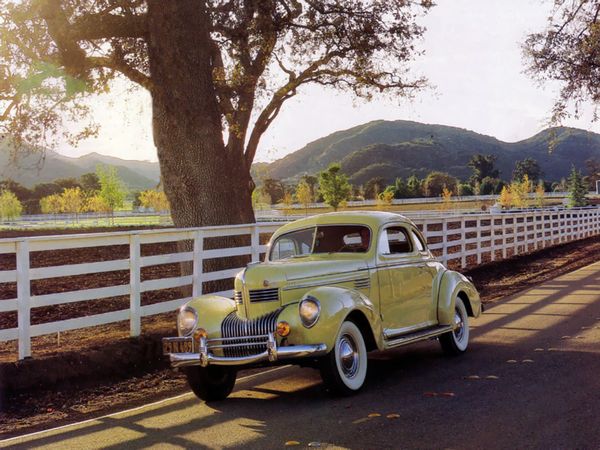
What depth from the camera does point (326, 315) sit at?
705 centimetres

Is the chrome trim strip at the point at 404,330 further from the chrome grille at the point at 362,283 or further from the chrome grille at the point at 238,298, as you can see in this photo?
the chrome grille at the point at 238,298

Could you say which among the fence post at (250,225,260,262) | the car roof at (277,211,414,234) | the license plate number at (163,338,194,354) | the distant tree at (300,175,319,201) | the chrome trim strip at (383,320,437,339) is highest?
the distant tree at (300,175,319,201)

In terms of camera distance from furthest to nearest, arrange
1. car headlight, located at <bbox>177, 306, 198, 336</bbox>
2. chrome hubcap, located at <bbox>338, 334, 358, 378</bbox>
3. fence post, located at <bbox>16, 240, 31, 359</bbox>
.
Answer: fence post, located at <bbox>16, 240, 31, 359</bbox>
car headlight, located at <bbox>177, 306, 198, 336</bbox>
chrome hubcap, located at <bbox>338, 334, 358, 378</bbox>

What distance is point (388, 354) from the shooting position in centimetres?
983

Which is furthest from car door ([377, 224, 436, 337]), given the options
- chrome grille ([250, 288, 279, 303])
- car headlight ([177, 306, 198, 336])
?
car headlight ([177, 306, 198, 336])

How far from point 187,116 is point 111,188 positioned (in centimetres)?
10966

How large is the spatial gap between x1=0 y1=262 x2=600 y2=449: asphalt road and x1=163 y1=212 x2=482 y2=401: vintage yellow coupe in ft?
1.18

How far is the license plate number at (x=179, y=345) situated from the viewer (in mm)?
7336

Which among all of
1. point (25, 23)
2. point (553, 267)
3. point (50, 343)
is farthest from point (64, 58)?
point (553, 267)

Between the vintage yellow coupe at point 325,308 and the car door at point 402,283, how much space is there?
11 mm

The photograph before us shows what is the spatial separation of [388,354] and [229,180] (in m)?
6.14

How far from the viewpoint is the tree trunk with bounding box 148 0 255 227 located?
14125 millimetres

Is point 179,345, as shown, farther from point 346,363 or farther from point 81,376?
point 81,376

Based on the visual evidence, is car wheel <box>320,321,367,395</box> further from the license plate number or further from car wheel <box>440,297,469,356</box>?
car wheel <box>440,297,469,356</box>
